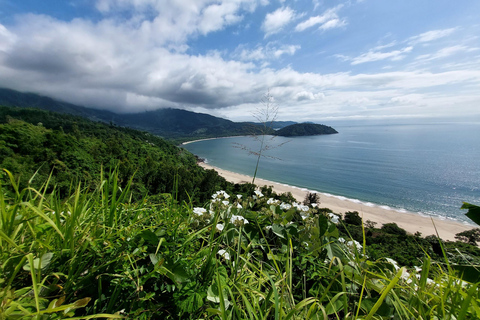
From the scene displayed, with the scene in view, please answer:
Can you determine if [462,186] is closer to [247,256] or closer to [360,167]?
[360,167]

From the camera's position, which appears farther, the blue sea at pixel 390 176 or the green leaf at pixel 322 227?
the blue sea at pixel 390 176

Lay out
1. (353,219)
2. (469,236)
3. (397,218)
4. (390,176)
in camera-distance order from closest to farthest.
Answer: (469,236) → (353,219) → (397,218) → (390,176)

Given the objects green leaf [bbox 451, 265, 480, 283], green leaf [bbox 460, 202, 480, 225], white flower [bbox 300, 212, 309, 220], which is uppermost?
green leaf [bbox 460, 202, 480, 225]

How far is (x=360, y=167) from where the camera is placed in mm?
57156

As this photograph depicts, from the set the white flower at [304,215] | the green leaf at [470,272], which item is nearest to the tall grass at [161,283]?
the green leaf at [470,272]

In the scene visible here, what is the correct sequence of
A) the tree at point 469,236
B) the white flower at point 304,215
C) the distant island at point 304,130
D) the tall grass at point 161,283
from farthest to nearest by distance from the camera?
1. the distant island at point 304,130
2. the tree at point 469,236
3. the white flower at point 304,215
4. the tall grass at point 161,283

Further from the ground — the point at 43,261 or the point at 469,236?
the point at 43,261

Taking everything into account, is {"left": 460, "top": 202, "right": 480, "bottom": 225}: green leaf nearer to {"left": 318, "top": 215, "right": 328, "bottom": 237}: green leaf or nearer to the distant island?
{"left": 318, "top": 215, "right": 328, "bottom": 237}: green leaf

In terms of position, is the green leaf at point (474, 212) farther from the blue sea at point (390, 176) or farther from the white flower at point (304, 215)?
the blue sea at point (390, 176)

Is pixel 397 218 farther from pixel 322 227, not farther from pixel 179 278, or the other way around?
pixel 179 278

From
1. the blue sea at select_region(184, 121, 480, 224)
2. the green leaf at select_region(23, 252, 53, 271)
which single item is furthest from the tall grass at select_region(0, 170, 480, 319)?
the blue sea at select_region(184, 121, 480, 224)

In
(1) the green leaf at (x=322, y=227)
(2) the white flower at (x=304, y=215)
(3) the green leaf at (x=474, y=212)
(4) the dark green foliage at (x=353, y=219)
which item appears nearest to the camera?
(3) the green leaf at (x=474, y=212)

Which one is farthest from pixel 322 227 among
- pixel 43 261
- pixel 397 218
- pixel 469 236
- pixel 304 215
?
pixel 397 218

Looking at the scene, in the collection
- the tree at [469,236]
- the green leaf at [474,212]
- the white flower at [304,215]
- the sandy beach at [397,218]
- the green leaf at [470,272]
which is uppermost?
the green leaf at [474,212]
